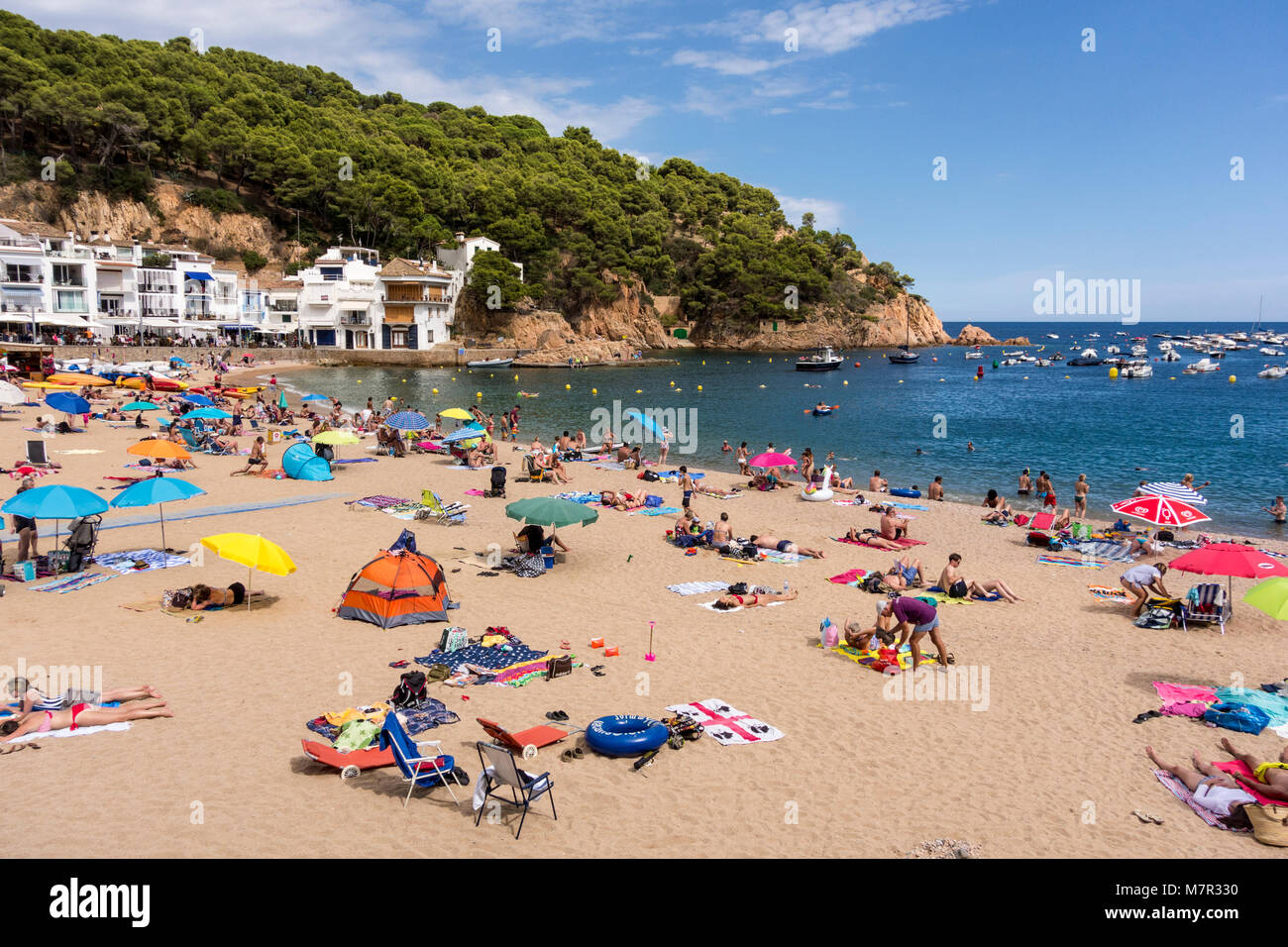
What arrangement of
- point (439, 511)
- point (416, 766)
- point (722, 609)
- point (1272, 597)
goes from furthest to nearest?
point (439, 511) < point (722, 609) < point (1272, 597) < point (416, 766)

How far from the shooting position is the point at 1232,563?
11250mm

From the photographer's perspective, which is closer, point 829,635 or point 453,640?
point 453,640

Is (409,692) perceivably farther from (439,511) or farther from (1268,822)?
(439,511)

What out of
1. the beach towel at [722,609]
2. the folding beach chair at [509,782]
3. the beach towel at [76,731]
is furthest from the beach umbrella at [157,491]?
the folding beach chair at [509,782]

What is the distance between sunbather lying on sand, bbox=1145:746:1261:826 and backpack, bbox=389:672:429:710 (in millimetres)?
7579

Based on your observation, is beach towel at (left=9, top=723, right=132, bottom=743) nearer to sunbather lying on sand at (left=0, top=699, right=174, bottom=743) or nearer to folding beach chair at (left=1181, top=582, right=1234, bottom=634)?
sunbather lying on sand at (left=0, top=699, right=174, bottom=743)

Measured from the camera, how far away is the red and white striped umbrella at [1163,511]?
14.3 metres

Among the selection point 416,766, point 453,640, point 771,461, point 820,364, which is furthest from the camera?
point 820,364

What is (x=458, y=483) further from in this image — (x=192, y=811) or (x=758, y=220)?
(x=758, y=220)

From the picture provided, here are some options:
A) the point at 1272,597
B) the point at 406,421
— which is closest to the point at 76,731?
the point at 1272,597

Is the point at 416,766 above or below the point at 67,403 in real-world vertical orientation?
below

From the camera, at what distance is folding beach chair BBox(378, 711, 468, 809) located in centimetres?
678

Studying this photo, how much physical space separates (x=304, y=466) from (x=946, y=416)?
40.1m

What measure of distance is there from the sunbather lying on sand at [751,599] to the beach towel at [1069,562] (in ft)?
21.6
